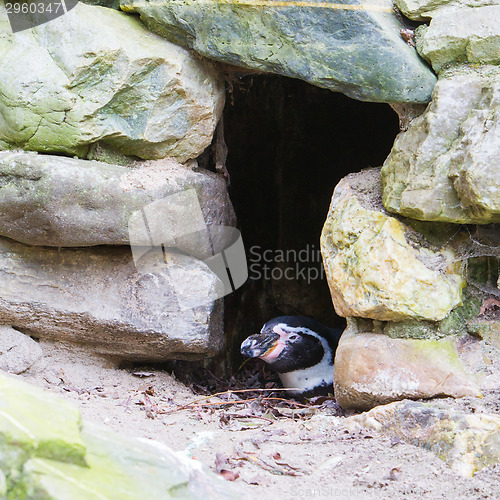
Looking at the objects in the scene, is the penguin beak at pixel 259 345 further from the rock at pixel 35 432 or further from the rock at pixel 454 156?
the rock at pixel 35 432

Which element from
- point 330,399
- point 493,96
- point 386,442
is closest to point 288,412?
point 330,399

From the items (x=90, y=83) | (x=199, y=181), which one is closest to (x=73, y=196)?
(x=90, y=83)

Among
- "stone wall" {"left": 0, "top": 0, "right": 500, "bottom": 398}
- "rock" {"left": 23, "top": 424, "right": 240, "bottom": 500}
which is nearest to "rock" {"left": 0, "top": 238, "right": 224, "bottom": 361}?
"stone wall" {"left": 0, "top": 0, "right": 500, "bottom": 398}

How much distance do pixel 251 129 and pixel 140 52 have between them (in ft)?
5.78

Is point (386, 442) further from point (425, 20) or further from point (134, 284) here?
point (425, 20)

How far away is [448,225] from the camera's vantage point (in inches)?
115

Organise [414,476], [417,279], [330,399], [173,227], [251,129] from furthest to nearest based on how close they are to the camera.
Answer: [251,129] < [330,399] < [173,227] < [417,279] < [414,476]

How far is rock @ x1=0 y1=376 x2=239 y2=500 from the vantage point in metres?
1.31

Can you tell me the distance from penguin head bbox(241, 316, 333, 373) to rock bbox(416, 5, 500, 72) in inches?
72.5

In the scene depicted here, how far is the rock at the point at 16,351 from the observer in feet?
10.3

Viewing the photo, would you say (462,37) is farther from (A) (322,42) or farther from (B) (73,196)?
(B) (73,196)

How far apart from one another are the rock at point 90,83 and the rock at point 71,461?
174 cm

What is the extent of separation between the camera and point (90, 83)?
117 inches

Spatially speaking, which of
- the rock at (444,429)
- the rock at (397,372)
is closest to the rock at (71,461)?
the rock at (444,429)
